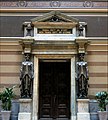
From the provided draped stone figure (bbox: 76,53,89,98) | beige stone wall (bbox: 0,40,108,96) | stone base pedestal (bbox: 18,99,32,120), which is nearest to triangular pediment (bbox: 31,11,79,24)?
beige stone wall (bbox: 0,40,108,96)

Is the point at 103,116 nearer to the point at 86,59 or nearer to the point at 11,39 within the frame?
the point at 86,59

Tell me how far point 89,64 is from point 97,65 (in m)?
0.37

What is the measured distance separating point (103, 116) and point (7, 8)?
6421mm

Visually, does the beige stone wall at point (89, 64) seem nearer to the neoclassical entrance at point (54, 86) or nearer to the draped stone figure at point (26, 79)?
the draped stone figure at point (26, 79)

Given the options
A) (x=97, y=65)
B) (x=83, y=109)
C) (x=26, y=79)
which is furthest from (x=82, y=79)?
(x=26, y=79)

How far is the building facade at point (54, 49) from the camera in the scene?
41.0 ft

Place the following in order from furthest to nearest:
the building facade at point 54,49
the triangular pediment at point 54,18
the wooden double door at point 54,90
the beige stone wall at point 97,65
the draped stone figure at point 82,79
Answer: the triangular pediment at point 54,18
the wooden double door at point 54,90
the beige stone wall at point 97,65
the building facade at point 54,49
the draped stone figure at point 82,79

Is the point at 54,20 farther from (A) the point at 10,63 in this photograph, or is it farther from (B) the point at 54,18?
(A) the point at 10,63

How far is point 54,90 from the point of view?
1291 centimetres

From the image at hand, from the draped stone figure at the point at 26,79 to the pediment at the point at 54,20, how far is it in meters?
1.89

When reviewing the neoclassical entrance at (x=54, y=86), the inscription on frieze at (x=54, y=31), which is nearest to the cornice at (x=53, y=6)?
the inscription on frieze at (x=54, y=31)

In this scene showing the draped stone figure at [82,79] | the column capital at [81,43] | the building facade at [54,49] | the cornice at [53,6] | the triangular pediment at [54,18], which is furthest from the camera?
the cornice at [53,6]

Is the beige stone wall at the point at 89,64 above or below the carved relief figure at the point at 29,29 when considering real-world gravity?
below

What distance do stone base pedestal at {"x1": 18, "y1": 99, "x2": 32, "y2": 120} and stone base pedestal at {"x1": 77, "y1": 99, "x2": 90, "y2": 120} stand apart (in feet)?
6.80
